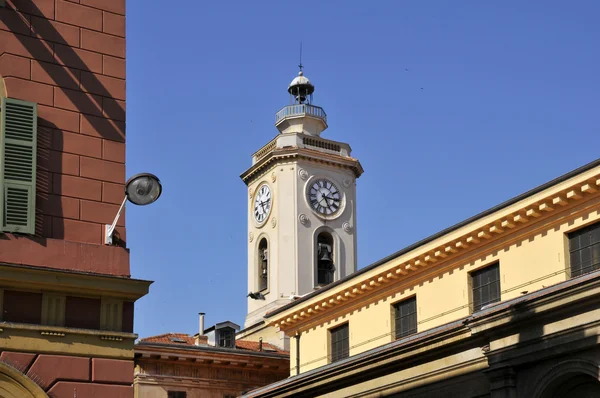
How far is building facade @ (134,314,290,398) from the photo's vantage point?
43156 millimetres

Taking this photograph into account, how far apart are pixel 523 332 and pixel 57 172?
11923 mm

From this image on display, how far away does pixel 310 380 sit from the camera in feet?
103

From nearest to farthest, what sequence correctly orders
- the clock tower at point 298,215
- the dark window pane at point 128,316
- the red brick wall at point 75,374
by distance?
the red brick wall at point 75,374 < the dark window pane at point 128,316 < the clock tower at point 298,215

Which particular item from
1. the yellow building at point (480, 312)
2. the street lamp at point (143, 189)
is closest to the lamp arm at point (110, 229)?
the street lamp at point (143, 189)

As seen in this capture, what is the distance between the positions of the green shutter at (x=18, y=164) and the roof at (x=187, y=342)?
30200 mm

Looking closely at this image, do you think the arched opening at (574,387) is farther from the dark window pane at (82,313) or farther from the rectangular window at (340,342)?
the rectangular window at (340,342)

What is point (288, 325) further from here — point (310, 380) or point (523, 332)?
point (523, 332)

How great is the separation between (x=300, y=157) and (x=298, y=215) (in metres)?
3.02

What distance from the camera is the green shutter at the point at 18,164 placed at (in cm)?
1412

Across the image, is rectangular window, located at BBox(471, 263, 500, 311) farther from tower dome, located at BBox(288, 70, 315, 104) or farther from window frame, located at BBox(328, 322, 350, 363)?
tower dome, located at BBox(288, 70, 315, 104)

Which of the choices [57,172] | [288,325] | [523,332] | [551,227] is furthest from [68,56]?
[288,325]

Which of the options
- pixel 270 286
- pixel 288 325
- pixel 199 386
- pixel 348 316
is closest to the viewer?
pixel 348 316

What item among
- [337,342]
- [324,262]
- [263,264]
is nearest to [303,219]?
[324,262]

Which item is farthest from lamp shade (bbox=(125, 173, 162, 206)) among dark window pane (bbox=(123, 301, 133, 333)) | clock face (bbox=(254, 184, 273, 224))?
clock face (bbox=(254, 184, 273, 224))
